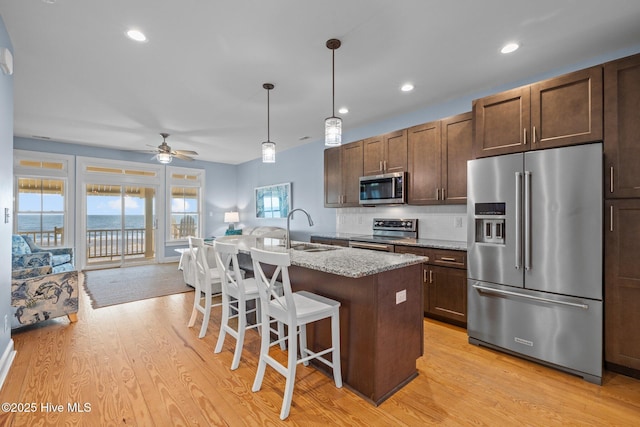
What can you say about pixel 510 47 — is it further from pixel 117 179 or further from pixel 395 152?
pixel 117 179

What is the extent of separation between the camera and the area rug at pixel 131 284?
168 inches

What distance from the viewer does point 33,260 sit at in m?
3.94

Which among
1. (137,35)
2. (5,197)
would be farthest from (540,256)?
(5,197)

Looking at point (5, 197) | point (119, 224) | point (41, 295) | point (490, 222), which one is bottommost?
point (41, 295)

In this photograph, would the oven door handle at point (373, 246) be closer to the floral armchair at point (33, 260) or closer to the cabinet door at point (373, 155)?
the cabinet door at point (373, 155)

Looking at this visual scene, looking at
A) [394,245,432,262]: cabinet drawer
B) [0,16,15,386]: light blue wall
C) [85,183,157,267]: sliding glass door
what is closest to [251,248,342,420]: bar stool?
[394,245,432,262]: cabinet drawer

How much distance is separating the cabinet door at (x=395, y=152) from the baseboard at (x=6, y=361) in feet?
13.7

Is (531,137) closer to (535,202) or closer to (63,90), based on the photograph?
(535,202)

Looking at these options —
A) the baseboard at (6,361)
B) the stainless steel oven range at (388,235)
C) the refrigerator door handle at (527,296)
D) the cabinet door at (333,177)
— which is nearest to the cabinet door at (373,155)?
the cabinet door at (333,177)

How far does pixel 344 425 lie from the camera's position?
172 centimetres

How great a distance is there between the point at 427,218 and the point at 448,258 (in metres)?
0.99

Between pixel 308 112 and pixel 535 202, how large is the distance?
2.96 meters

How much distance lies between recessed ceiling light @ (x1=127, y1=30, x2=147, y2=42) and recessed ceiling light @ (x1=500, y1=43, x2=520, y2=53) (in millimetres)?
3044

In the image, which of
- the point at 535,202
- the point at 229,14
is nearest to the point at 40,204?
Result: the point at 229,14
